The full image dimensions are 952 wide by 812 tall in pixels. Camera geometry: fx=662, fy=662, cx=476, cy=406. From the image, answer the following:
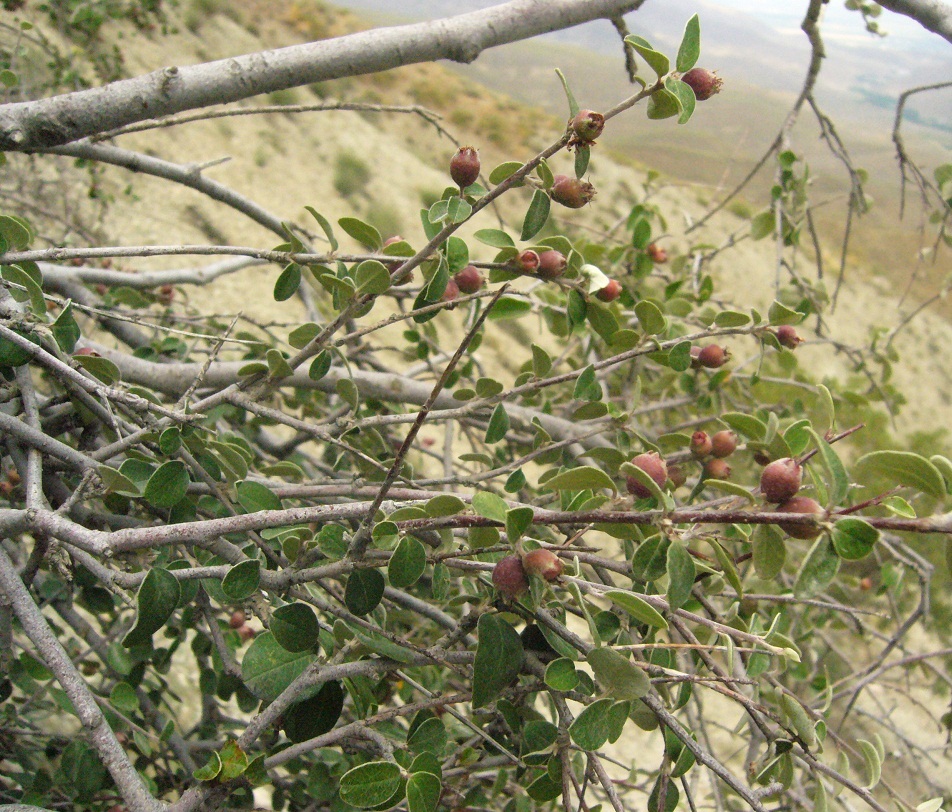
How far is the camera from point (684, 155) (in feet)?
66.8

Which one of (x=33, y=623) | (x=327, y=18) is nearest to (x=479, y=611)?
(x=33, y=623)

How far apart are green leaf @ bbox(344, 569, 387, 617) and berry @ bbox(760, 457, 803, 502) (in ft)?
1.40

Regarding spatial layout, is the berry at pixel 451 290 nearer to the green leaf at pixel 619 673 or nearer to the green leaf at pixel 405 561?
the green leaf at pixel 405 561

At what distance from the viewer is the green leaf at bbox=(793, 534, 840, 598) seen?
0.55 metres

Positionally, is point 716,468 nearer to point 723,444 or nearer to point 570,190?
point 723,444

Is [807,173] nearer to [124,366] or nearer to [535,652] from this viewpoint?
[535,652]

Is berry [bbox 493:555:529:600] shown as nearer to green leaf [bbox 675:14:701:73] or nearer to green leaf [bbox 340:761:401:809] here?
green leaf [bbox 340:761:401:809]

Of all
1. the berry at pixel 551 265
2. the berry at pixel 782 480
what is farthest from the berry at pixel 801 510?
the berry at pixel 551 265

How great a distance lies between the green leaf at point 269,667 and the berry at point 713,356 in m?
0.75

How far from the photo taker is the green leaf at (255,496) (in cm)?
85

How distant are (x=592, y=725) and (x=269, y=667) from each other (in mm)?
386

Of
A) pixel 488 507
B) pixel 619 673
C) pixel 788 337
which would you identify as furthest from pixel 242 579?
pixel 788 337

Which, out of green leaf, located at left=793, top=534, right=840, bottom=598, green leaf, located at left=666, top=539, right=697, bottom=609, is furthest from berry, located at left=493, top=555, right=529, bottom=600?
green leaf, located at left=793, top=534, right=840, bottom=598

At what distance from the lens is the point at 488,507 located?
62cm
